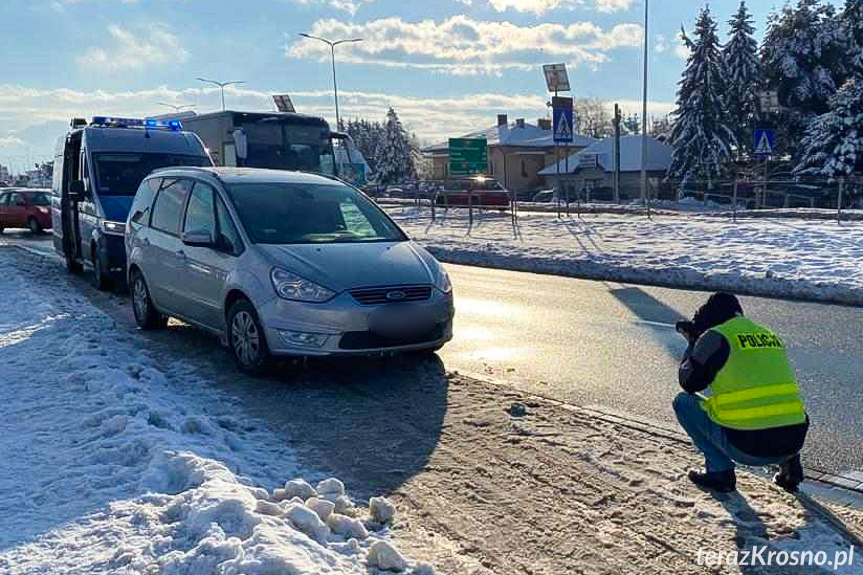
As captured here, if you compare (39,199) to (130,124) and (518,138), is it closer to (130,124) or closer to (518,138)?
(130,124)

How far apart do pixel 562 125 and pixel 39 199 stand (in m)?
19.3

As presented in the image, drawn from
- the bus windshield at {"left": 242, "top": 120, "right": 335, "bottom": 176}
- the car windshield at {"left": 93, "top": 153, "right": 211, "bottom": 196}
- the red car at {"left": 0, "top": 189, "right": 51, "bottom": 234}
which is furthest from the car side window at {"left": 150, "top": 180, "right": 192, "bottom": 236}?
the red car at {"left": 0, "top": 189, "right": 51, "bottom": 234}

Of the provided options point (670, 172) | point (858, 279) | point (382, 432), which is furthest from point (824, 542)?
point (670, 172)

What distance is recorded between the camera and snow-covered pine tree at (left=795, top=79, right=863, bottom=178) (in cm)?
4166

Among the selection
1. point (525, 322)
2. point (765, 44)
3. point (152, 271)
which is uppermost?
point (765, 44)

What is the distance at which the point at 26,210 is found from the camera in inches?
1118

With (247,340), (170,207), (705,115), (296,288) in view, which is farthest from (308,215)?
(705,115)

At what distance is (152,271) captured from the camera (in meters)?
8.48

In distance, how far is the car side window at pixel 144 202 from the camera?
8.88 metres

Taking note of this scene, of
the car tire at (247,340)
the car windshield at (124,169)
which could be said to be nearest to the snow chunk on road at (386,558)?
the car tire at (247,340)

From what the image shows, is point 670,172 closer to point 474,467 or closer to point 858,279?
point 858,279

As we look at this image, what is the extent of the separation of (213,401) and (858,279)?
965 cm

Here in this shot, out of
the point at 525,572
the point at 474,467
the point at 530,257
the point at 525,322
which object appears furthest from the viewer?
the point at 530,257

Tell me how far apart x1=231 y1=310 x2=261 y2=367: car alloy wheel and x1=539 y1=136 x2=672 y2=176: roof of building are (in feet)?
193
